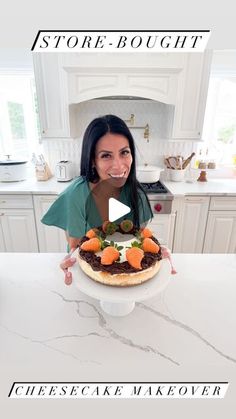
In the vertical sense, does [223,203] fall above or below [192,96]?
below

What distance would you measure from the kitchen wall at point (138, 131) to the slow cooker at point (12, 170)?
355 millimetres

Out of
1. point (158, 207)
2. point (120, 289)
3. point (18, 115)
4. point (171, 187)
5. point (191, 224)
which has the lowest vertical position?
point (191, 224)

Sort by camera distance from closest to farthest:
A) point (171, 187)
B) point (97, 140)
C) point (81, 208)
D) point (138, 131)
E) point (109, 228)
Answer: point (109, 228) → point (97, 140) → point (81, 208) → point (171, 187) → point (138, 131)

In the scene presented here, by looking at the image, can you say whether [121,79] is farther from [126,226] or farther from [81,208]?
[126,226]

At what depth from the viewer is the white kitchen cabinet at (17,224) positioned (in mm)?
2088

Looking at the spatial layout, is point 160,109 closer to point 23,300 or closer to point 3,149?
point 3,149

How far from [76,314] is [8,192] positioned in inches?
64.8

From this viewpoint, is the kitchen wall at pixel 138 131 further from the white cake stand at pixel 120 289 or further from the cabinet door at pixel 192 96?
the white cake stand at pixel 120 289

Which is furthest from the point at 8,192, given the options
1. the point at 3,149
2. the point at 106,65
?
the point at 106,65

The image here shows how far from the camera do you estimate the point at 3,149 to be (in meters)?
2.63

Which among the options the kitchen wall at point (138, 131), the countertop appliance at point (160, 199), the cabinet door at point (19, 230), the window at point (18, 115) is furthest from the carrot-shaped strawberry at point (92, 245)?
the window at point (18, 115)

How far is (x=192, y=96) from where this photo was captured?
2041 mm

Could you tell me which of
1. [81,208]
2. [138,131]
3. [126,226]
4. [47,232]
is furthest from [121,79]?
[126,226]

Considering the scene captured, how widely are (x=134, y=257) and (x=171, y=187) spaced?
5.56 ft
